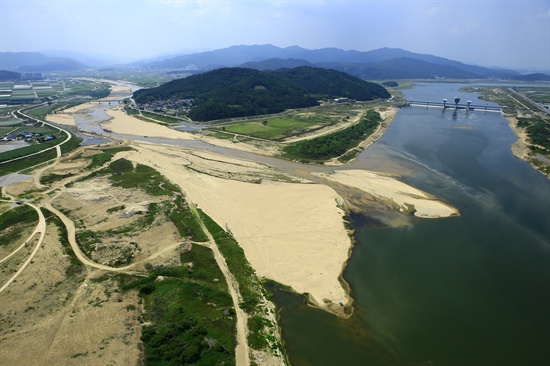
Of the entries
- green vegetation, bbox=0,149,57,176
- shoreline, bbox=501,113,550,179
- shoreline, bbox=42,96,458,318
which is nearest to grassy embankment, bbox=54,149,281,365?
shoreline, bbox=42,96,458,318

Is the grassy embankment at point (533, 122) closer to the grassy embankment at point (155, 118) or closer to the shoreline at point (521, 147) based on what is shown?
the shoreline at point (521, 147)

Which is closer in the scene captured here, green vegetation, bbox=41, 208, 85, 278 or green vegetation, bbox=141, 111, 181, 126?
green vegetation, bbox=41, 208, 85, 278

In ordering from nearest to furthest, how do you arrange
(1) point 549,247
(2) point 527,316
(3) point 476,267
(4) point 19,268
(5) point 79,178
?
(2) point 527,316 → (4) point 19,268 → (3) point 476,267 → (1) point 549,247 → (5) point 79,178

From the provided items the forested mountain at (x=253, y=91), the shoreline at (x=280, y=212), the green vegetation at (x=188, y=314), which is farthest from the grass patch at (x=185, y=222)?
the forested mountain at (x=253, y=91)

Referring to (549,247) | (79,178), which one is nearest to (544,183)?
(549,247)

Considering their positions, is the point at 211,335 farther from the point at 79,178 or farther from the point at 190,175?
the point at 79,178

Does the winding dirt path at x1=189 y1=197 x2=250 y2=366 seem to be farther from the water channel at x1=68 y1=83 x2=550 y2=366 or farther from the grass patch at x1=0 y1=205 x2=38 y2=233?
the grass patch at x1=0 y1=205 x2=38 y2=233

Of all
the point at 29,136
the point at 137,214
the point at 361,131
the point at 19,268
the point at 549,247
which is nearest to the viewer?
the point at 19,268
